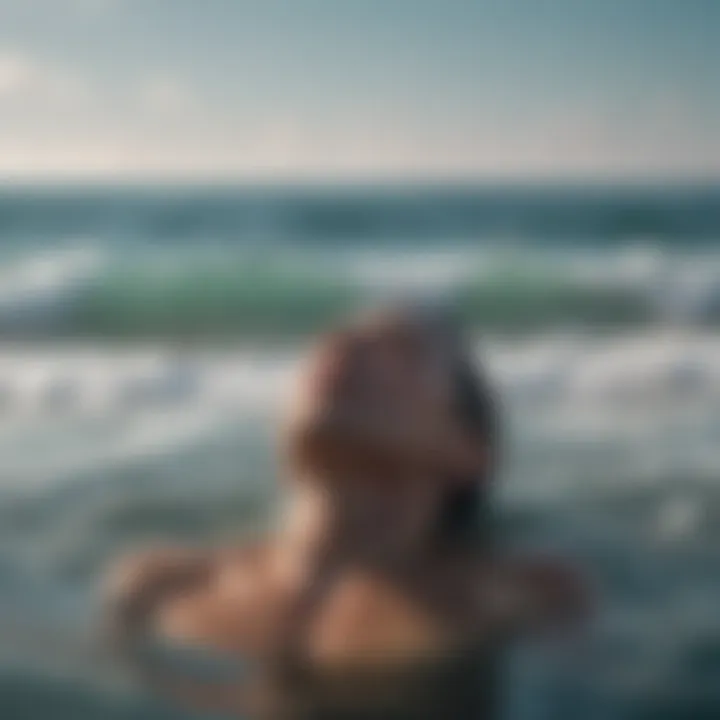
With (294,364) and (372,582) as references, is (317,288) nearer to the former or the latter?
(294,364)

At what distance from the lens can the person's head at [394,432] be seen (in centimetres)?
76

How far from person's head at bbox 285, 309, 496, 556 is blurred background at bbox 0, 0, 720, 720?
4 cm

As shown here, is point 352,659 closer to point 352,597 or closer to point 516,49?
point 352,597

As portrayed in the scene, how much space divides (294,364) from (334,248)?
156 millimetres

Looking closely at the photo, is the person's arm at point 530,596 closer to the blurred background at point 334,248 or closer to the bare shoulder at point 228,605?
the blurred background at point 334,248

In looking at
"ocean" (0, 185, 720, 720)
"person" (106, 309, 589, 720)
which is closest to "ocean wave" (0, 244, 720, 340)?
"ocean" (0, 185, 720, 720)

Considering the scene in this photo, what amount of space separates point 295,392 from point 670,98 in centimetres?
41

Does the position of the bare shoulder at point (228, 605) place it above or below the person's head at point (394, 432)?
below

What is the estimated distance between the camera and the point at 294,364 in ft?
2.76

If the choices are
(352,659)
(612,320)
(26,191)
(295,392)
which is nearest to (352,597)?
(352,659)

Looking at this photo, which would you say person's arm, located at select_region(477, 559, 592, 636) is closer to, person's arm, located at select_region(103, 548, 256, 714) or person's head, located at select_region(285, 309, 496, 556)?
person's head, located at select_region(285, 309, 496, 556)

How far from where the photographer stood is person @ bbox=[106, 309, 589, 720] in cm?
76

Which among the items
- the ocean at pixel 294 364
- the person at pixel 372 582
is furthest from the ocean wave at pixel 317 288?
the person at pixel 372 582

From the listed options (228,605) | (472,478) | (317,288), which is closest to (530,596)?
(472,478)
